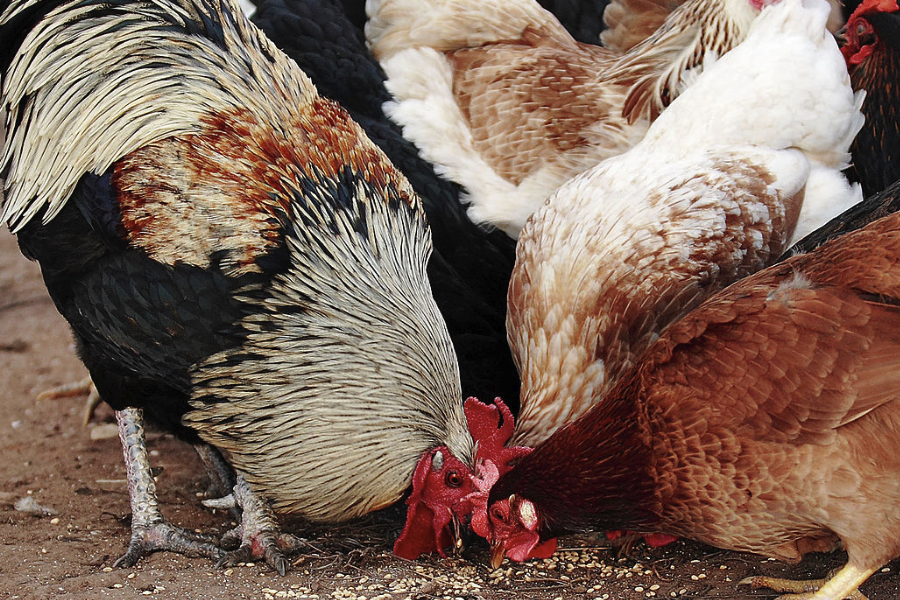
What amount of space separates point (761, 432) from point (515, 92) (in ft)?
6.81

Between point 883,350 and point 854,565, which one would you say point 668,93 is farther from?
point 854,565

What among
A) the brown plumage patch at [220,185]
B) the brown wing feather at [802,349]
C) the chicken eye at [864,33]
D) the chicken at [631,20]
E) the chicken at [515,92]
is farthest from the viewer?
the chicken at [631,20]

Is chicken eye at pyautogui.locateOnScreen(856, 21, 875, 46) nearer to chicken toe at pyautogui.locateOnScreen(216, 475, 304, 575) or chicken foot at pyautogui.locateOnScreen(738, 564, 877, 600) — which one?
chicken foot at pyautogui.locateOnScreen(738, 564, 877, 600)

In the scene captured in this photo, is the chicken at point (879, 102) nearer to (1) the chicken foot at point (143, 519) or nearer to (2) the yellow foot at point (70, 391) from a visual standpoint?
(1) the chicken foot at point (143, 519)

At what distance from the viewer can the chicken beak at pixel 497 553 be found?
2.89 meters

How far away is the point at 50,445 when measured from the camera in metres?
4.44

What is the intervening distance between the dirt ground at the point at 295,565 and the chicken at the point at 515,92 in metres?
1.48

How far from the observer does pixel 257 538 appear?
3.31 m

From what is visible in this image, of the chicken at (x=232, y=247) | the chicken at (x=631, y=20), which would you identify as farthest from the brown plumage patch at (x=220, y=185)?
the chicken at (x=631, y=20)

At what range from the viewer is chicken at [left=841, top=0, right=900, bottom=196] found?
398 cm

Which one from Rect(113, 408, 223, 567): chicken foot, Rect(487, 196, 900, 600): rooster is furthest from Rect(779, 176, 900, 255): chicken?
Rect(113, 408, 223, 567): chicken foot

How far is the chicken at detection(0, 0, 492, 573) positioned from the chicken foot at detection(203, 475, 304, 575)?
0.02m

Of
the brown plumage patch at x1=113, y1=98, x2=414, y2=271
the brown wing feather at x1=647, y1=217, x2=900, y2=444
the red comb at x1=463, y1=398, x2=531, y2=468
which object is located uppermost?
the brown plumage patch at x1=113, y1=98, x2=414, y2=271

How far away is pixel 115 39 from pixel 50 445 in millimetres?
2235
